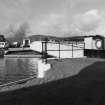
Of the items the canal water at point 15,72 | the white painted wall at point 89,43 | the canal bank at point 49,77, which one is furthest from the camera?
the white painted wall at point 89,43

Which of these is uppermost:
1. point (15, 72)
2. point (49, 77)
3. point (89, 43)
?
point (89, 43)

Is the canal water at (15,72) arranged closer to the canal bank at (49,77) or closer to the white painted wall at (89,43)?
the canal bank at (49,77)

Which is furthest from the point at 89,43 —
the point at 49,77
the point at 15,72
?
the point at 49,77

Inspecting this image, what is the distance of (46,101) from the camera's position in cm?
507

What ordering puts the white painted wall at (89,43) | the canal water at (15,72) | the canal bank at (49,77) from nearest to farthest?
1. the canal bank at (49,77)
2. the canal water at (15,72)
3. the white painted wall at (89,43)

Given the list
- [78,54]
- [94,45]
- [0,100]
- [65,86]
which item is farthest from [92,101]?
[94,45]

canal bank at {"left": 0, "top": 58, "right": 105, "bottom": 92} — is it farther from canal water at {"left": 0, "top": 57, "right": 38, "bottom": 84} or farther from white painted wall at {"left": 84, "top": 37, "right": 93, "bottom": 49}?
white painted wall at {"left": 84, "top": 37, "right": 93, "bottom": 49}

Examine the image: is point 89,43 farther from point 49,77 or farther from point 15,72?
point 49,77

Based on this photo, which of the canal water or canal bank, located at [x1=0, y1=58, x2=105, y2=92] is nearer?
canal bank, located at [x1=0, y1=58, x2=105, y2=92]

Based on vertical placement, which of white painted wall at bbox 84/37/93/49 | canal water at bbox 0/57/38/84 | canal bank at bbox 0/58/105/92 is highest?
white painted wall at bbox 84/37/93/49

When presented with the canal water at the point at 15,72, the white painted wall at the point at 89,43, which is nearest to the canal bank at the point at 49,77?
the canal water at the point at 15,72

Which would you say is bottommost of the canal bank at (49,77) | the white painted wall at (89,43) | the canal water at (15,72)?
the canal water at (15,72)

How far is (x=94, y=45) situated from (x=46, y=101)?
78.7ft

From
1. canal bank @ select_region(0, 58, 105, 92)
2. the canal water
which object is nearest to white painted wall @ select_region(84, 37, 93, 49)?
the canal water
